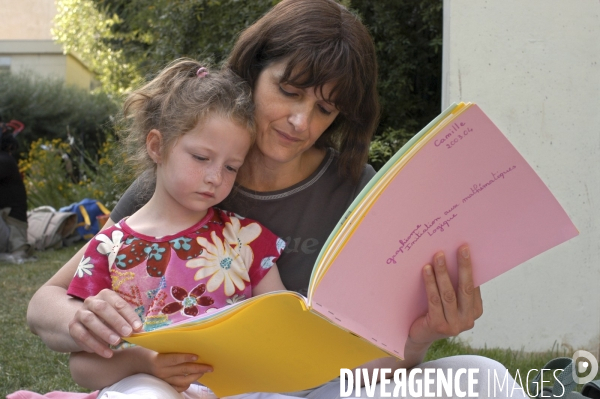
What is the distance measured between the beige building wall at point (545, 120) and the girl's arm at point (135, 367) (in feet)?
7.58

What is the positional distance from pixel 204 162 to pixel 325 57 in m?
0.42

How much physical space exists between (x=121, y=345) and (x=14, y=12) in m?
23.1

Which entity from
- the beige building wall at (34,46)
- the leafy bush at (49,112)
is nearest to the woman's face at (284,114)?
the leafy bush at (49,112)

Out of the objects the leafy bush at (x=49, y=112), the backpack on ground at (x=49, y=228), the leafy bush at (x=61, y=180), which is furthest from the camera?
the leafy bush at (x=49, y=112)

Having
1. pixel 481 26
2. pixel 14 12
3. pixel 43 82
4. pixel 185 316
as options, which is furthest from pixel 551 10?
pixel 14 12

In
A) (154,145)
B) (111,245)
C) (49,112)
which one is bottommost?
(49,112)

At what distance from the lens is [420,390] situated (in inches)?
66.0

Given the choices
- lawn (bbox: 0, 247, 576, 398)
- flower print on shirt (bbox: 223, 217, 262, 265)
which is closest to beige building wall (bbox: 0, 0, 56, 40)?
lawn (bbox: 0, 247, 576, 398)

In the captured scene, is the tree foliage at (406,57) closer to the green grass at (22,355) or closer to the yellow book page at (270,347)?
the green grass at (22,355)

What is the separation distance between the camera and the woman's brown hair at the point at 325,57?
189cm

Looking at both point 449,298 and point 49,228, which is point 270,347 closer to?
point 449,298

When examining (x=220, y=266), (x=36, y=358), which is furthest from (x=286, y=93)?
(x=36, y=358)

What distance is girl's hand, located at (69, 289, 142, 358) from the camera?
1449 millimetres

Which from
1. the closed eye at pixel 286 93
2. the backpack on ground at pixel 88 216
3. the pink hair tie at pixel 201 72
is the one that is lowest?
the backpack on ground at pixel 88 216
